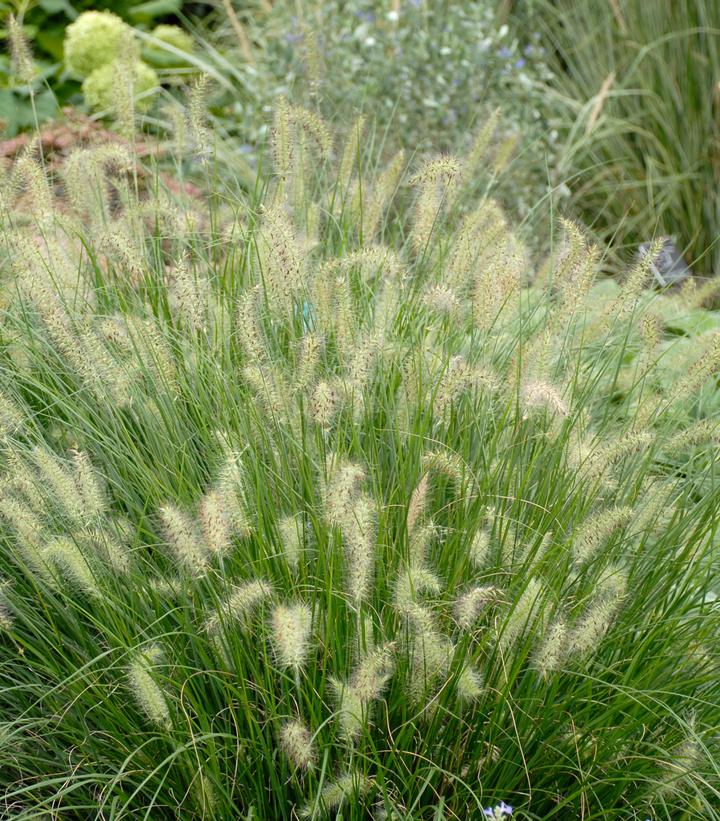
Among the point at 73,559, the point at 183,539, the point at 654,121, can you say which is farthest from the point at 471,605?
the point at 654,121

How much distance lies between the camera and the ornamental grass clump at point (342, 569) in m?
2.11

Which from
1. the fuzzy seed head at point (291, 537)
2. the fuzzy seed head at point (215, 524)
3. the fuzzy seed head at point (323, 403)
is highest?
the fuzzy seed head at point (323, 403)

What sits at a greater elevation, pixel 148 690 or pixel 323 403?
pixel 323 403

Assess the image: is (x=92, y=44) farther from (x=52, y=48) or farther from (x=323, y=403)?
(x=323, y=403)

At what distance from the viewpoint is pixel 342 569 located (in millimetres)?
2207

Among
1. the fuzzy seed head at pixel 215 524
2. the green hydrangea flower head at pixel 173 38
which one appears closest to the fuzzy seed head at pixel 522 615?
the fuzzy seed head at pixel 215 524

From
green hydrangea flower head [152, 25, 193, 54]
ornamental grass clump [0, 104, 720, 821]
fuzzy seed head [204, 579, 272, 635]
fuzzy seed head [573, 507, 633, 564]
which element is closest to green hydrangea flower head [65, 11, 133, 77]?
green hydrangea flower head [152, 25, 193, 54]

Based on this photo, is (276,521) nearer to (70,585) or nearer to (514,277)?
(70,585)

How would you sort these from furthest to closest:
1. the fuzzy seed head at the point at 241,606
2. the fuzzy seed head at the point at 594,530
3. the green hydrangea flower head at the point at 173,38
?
the green hydrangea flower head at the point at 173,38 → the fuzzy seed head at the point at 594,530 → the fuzzy seed head at the point at 241,606

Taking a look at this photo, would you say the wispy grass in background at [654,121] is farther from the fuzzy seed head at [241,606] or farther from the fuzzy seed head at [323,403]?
the fuzzy seed head at [241,606]

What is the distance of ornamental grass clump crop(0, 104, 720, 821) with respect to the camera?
2.11 m

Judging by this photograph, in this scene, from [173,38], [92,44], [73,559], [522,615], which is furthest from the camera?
[173,38]

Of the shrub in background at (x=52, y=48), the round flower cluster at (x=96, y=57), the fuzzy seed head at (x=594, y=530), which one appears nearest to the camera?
the fuzzy seed head at (x=594, y=530)

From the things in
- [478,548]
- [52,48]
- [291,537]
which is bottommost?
[52,48]
